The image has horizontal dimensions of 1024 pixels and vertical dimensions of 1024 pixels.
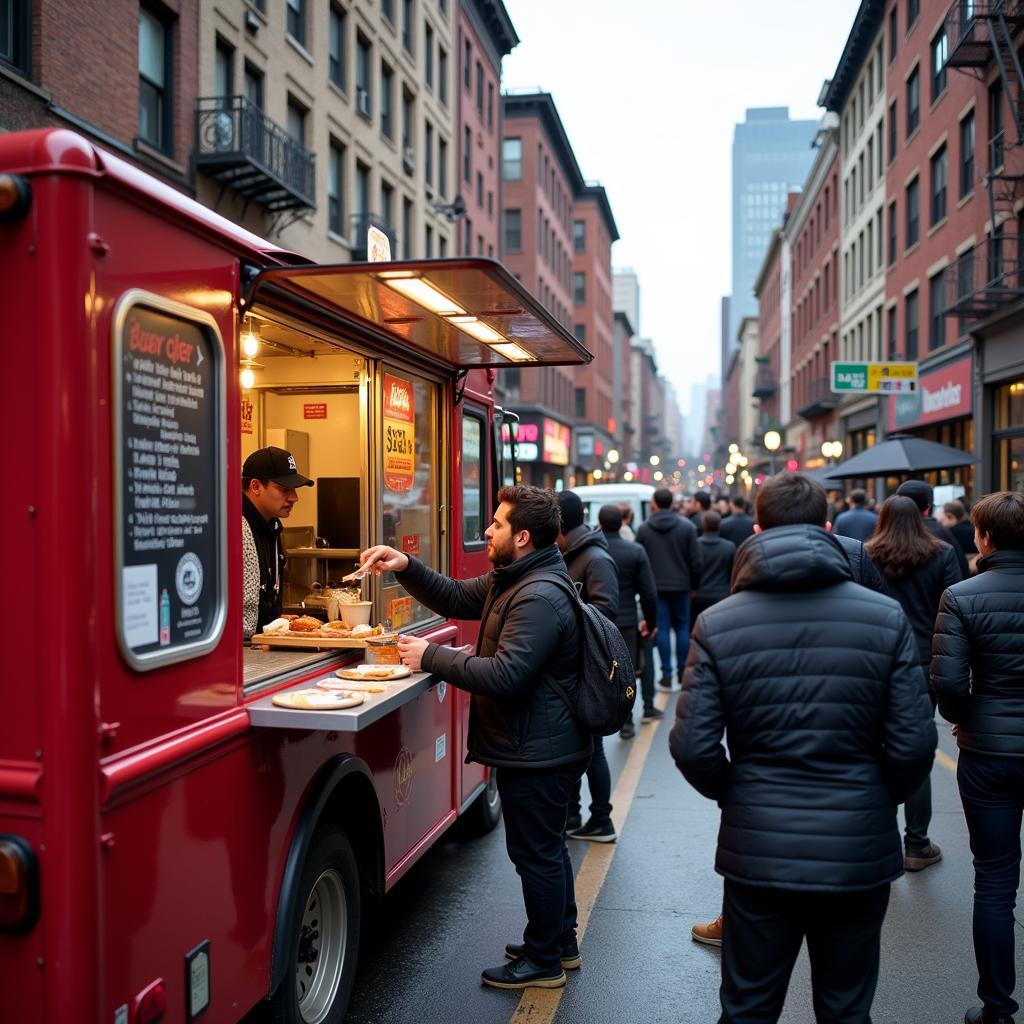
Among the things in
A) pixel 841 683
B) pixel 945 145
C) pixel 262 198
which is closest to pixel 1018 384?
pixel 945 145

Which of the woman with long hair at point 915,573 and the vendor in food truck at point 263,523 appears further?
the woman with long hair at point 915,573

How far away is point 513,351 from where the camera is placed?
5680 mm

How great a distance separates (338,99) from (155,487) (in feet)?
77.1

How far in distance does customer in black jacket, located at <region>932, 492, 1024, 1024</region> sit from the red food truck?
6.89ft

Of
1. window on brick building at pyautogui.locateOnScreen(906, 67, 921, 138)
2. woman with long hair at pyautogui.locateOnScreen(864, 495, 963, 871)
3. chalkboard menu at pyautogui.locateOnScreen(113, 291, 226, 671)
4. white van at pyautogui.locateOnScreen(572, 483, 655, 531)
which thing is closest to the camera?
chalkboard menu at pyautogui.locateOnScreen(113, 291, 226, 671)

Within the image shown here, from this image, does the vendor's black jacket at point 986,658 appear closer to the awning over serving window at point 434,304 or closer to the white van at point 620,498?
the awning over serving window at point 434,304

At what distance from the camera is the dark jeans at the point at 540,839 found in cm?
424

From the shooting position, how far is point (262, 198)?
1948 cm

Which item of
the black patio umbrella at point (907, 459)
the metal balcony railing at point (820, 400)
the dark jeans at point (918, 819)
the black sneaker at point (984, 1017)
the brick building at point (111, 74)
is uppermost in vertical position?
the brick building at point (111, 74)

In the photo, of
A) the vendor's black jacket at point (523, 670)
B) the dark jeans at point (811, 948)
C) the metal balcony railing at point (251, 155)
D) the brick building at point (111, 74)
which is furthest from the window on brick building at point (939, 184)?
the dark jeans at point (811, 948)

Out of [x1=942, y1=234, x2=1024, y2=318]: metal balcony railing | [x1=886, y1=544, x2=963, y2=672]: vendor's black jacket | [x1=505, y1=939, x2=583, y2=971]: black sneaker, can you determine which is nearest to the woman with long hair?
[x1=886, y1=544, x2=963, y2=672]: vendor's black jacket

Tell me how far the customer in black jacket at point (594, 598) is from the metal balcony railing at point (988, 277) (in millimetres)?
14855

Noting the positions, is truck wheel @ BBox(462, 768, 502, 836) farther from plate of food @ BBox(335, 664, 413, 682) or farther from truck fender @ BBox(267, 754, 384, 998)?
plate of food @ BBox(335, 664, 413, 682)

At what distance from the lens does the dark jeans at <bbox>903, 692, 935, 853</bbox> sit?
586 centimetres
